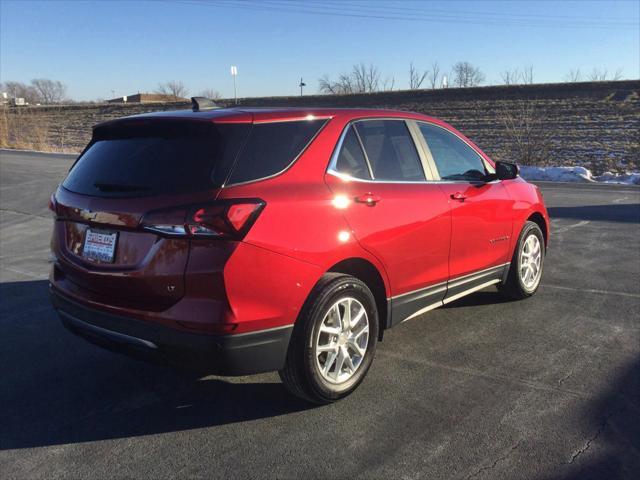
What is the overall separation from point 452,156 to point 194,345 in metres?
2.78

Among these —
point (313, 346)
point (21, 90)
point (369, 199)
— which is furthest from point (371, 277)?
point (21, 90)

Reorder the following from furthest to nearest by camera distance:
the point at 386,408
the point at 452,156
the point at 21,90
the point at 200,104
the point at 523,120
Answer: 1. the point at 21,90
2. the point at 523,120
3. the point at 452,156
4. the point at 200,104
5. the point at 386,408

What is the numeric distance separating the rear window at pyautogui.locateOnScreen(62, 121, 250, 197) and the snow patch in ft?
53.8

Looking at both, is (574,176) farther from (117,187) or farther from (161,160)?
(117,187)

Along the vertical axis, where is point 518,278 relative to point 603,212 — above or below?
above

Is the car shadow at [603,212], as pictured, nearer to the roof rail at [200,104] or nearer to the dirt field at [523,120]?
the roof rail at [200,104]

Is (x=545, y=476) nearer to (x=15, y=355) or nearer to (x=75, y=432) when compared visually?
(x=75, y=432)

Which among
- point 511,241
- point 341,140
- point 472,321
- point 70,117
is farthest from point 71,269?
point 70,117

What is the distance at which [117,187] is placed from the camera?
10.7 feet

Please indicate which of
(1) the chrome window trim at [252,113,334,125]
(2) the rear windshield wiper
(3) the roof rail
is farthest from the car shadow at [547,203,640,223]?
(2) the rear windshield wiper

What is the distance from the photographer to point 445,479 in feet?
9.11

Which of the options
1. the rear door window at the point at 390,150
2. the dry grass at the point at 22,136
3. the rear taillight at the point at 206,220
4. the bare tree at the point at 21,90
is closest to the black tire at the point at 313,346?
the rear taillight at the point at 206,220

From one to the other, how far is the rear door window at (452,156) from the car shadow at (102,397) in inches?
82.5

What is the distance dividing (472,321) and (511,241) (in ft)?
2.80
